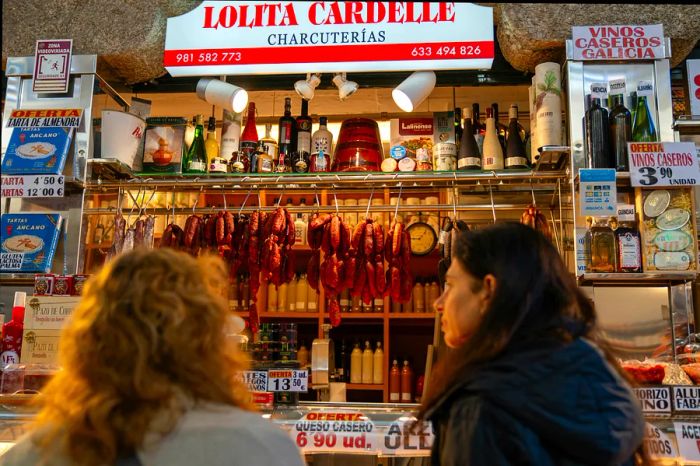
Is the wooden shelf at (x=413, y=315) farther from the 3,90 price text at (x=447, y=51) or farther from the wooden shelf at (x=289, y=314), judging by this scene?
the 3,90 price text at (x=447, y=51)

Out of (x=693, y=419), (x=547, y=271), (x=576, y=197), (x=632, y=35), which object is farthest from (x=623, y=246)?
(x=547, y=271)

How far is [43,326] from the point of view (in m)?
3.77

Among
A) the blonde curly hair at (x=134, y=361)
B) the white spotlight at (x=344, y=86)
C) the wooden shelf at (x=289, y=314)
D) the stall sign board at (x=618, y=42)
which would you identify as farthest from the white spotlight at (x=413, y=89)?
the wooden shelf at (x=289, y=314)

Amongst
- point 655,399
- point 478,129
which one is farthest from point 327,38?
point 655,399

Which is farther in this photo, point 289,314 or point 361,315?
point 289,314

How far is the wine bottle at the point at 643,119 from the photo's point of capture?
4004 mm

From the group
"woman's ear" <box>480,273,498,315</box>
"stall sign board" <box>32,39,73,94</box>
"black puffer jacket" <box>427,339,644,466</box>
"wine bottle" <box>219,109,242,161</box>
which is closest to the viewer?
"black puffer jacket" <box>427,339,644,466</box>

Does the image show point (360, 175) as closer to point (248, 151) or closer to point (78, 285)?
point (248, 151)

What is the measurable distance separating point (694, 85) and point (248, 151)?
9.47ft

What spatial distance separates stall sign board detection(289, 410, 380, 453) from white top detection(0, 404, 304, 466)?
5.36 ft

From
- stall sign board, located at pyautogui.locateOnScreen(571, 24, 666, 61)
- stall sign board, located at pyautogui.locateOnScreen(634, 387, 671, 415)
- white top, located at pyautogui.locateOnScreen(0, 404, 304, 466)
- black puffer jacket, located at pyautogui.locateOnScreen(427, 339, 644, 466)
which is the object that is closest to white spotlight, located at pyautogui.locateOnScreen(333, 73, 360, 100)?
stall sign board, located at pyautogui.locateOnScreen(571, 24, 666, 61)

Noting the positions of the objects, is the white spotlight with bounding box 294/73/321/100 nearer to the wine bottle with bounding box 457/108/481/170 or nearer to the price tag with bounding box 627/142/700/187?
the wine bottle with bounding box 457/108/481/170

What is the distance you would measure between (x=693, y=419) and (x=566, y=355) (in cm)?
195

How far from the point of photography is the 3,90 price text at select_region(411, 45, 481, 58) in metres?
4.12
